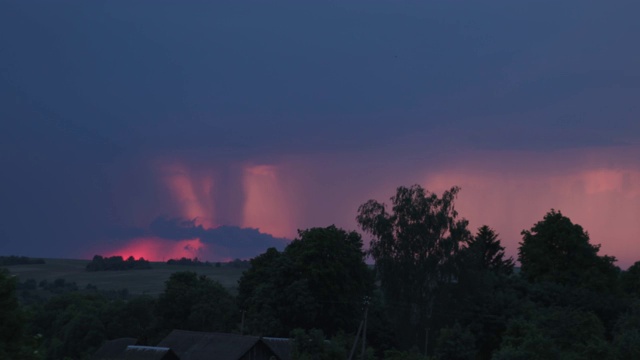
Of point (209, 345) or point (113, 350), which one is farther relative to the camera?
point (113, 350)

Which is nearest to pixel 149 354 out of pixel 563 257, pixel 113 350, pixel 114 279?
pixel 113 350

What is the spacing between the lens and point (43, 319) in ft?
347

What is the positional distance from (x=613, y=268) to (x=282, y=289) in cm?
3828

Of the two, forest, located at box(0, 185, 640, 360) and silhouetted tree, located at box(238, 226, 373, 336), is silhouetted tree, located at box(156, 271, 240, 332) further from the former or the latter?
silhouetted tree, located at box(238, 226, 373, 336)

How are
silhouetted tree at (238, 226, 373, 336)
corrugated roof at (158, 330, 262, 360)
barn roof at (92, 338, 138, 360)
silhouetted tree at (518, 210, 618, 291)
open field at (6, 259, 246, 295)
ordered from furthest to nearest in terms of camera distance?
1. open field at (6, 259, 246, 295)
2. silhouetted tree at (518, 210, 618, 291)
3. silhouetted tree at (238, 226, 373, 336)
4. barn roof at (92, 338, 138, 360)
5. corrugated roof at (158, 330, 262, 360)

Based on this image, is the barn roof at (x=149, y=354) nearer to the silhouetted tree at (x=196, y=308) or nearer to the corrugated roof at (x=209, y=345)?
the corrugated roof at (x=209, y=345)

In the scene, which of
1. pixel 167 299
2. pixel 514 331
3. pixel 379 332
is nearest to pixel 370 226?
pixel 379 332

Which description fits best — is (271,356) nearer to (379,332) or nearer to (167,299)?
(379,332)

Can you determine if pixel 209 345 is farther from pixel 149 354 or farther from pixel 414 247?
pixel 414 247

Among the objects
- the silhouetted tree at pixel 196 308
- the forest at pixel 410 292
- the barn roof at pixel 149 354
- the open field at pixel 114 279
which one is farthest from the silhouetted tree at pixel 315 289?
the open field at pixel 114 279

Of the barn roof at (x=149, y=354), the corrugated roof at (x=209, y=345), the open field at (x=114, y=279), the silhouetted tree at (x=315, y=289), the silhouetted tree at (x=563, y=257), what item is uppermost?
the open field at (x=114, y=279)

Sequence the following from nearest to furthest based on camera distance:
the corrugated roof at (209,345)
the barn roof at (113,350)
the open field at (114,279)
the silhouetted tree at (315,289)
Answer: the corrugated roof at (209,345), the barn roof at (113,350), the silhouetted tree at (315,289), the open field at (114,279)

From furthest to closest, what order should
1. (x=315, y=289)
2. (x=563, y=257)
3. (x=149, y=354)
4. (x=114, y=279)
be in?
(x=114, y=279) → (x=563, y=257) → (x=315, y=289) → (x=149, y=354)

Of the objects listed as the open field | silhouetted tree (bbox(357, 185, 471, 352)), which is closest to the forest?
silhouetted tree (bbox(357, 185, 471, 352))
